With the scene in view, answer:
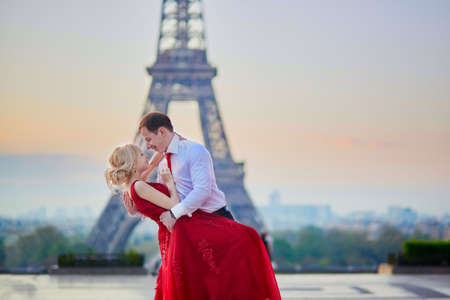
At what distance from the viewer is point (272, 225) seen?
293 feet

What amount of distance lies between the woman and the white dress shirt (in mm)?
57

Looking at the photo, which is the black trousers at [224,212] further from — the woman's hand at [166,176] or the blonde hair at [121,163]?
the blonde hair at [121,163]

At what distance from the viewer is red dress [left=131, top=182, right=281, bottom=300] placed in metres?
3.28

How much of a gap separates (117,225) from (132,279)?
556 inches

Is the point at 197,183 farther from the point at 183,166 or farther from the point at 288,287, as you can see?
the point at 288,287

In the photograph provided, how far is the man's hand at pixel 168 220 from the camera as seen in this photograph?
11.0 ft

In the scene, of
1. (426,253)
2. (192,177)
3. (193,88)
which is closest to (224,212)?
(192,177)

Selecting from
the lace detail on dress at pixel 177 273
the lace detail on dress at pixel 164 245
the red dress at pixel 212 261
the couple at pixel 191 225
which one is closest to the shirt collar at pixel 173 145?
the couple at pixel 191 225

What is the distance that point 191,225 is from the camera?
337 centimetres

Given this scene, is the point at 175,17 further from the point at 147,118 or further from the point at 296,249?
the point at 296,249

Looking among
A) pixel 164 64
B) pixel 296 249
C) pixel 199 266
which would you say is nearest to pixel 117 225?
pixel 164 64

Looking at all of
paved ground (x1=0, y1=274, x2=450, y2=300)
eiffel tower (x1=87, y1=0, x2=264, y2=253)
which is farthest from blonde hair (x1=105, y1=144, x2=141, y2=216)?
eiffel tower (x1=87, y1=0, x2=264, y2=253)

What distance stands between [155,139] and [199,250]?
66 cm

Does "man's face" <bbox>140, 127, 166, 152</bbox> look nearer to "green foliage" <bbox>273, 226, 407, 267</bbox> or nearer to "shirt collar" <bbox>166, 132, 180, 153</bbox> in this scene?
"shirt collar" <bbox>166, 132, 180, 153</bbox>
